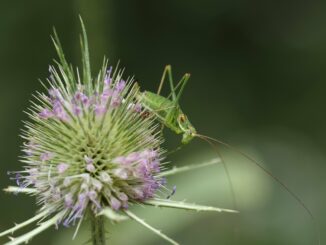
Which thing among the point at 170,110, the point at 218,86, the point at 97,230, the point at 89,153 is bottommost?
the point at 97,230

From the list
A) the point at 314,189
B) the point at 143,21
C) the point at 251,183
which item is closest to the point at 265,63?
the point at 143,21

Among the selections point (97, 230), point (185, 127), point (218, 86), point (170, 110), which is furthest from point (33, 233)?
point (218, 86)

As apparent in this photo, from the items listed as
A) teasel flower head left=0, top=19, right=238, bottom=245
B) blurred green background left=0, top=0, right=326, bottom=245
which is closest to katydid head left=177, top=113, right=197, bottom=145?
teasel flower head left=0, top=19, right=238, bottom=245

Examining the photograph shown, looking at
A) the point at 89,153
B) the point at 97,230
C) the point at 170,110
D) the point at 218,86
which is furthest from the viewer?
the point at 218,86

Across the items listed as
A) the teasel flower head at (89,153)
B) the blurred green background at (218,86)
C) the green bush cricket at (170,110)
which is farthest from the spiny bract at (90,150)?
the blurred green background at (218,86)

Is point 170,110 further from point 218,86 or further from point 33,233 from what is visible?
point 218,86

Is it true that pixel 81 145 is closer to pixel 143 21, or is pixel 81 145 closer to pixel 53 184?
pixel 53 184

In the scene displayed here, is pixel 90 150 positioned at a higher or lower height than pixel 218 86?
lower
